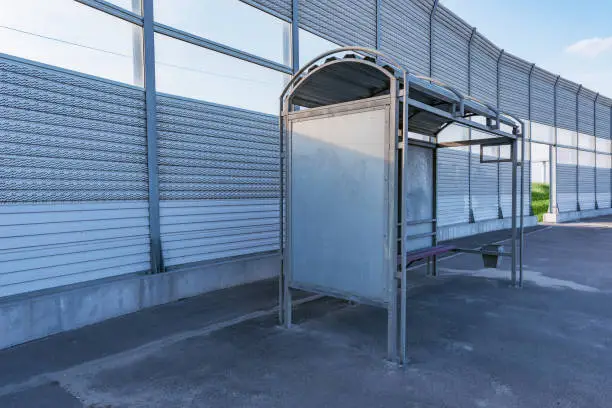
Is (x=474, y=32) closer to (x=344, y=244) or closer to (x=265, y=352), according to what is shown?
(x=344, y=244)

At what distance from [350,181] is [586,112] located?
81.3 ft

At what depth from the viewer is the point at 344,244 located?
4238 millimetres

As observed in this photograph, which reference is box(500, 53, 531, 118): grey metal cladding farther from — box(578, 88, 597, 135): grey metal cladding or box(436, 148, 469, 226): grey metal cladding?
box(578, 88, 597, 135): grey metal cladding

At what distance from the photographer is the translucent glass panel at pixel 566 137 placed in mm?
20391

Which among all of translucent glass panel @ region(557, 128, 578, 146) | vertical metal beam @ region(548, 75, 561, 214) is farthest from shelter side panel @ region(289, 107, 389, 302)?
translucent glass panel @ region(557, 128, 578, 146)

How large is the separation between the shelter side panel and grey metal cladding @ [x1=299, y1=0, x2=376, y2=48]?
496 cm

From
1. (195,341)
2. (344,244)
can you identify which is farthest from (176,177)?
(344,244)

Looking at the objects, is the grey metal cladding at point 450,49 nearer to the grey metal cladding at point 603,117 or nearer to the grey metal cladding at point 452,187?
the grey metal cladding at point 452,187

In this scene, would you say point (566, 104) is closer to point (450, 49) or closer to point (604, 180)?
point (604, 180)

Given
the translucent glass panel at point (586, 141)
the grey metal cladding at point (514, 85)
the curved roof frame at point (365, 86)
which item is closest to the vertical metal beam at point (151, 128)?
the curved roof frame at point (365, 86)

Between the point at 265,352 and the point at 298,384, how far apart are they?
752mm

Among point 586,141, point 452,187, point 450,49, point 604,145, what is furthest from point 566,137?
point 452,187

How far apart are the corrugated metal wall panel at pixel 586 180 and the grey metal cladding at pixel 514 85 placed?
6.93 metres

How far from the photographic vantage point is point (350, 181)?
418 centimetres
